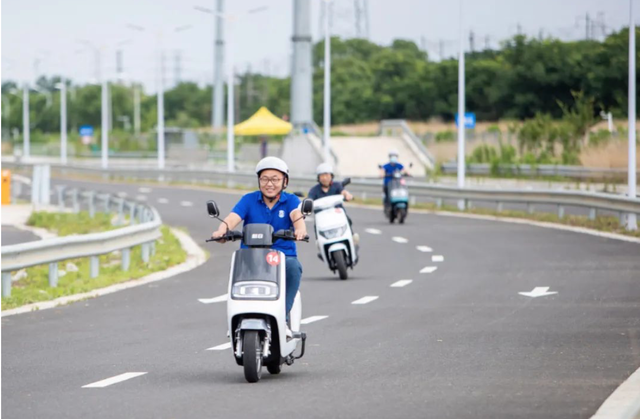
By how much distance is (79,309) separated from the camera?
1579 centimetres

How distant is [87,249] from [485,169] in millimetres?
36401

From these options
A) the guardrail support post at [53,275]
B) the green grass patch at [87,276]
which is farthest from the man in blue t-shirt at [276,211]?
the guardrail support post at [53,275]

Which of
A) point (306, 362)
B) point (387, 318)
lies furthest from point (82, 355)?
point (387, 318)

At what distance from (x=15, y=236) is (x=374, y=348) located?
18.8 m

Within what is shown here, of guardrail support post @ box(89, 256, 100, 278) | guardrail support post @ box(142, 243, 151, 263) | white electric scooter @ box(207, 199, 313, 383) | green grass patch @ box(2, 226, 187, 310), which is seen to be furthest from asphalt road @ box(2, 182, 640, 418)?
guardrail support post @ box(142, 243, 151, 263)

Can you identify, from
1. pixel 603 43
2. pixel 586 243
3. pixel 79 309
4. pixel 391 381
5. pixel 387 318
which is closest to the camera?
pixel 391 381

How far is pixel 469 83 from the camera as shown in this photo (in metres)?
93.1

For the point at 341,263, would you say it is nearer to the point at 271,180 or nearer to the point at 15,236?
the point at 271,180

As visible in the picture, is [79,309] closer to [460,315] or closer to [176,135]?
[460,315]

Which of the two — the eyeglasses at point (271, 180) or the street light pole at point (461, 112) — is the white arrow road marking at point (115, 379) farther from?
the street light pole at point (461, 112)

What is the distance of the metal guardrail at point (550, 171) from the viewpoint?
44.2 metres

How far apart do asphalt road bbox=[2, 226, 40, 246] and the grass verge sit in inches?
99.2

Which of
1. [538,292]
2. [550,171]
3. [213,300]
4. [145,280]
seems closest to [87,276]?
[145,280]

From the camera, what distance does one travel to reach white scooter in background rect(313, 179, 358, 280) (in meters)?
18.7
